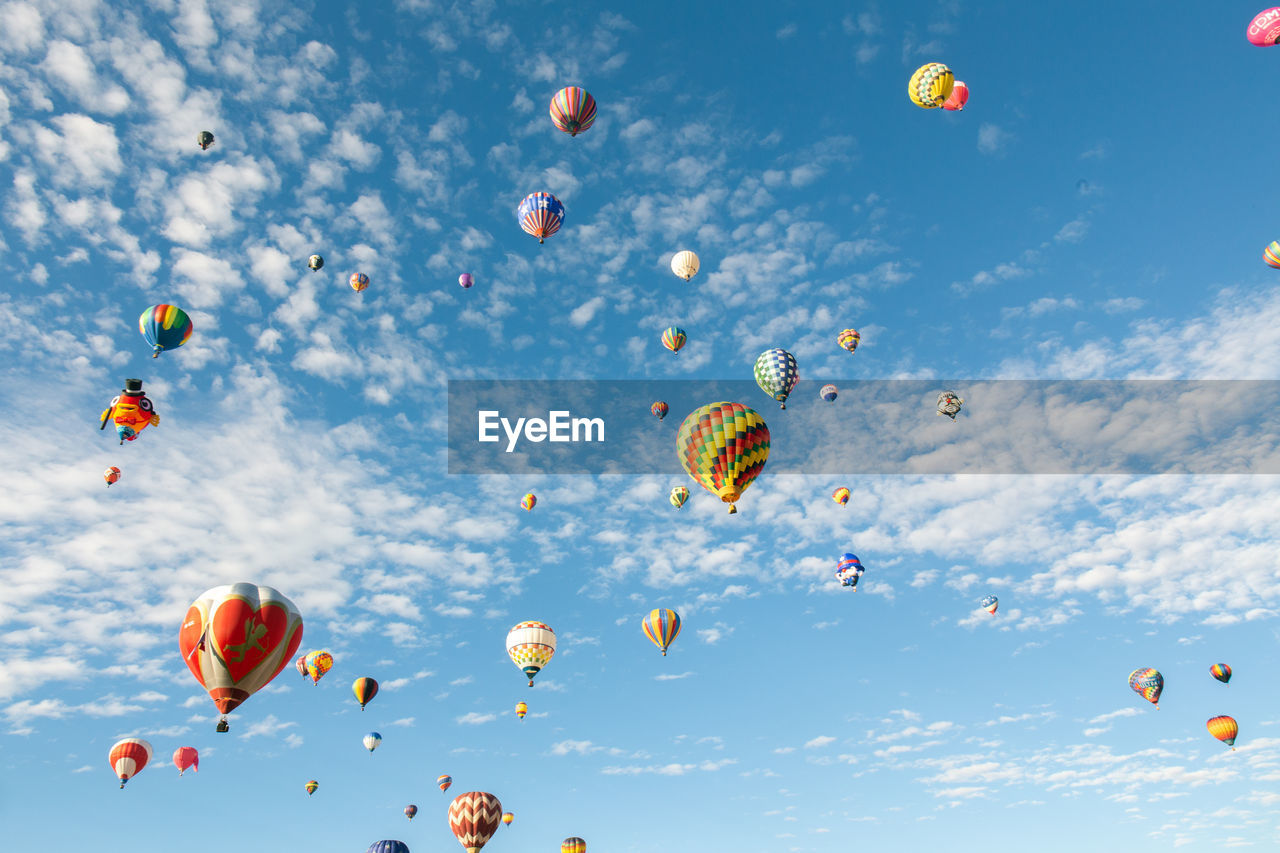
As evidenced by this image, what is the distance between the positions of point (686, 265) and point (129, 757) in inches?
1700

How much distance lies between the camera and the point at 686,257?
51.1 metres

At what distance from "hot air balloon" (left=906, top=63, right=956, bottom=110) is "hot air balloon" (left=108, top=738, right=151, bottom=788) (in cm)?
5637

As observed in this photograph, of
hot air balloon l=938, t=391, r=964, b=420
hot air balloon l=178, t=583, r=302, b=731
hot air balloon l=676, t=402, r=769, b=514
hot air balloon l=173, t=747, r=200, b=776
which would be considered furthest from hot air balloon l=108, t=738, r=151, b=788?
hot air balloon l=938, t=391, r=964, b=420

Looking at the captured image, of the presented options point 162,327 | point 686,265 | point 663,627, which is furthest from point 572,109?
point 663,627

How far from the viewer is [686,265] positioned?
167 ft

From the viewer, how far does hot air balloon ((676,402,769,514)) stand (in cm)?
3484

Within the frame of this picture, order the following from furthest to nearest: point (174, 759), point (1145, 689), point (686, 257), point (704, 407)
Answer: point (1145, 689) → point (686, 257) → point (174, 759) → point (704, 407)

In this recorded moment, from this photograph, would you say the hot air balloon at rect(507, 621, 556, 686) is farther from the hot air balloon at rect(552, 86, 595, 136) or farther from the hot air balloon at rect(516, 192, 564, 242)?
the hot air balloon at rect(552, 86, 595, 136)

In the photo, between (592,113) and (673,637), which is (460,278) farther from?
(673,637)

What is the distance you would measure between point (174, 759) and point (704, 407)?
4018 cm

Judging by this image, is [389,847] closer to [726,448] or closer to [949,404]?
[726,448]

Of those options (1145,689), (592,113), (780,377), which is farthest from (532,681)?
(1145,689)

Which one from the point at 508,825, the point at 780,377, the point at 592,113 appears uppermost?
the point at 592,113

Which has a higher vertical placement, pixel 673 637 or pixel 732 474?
pixel 732 474
